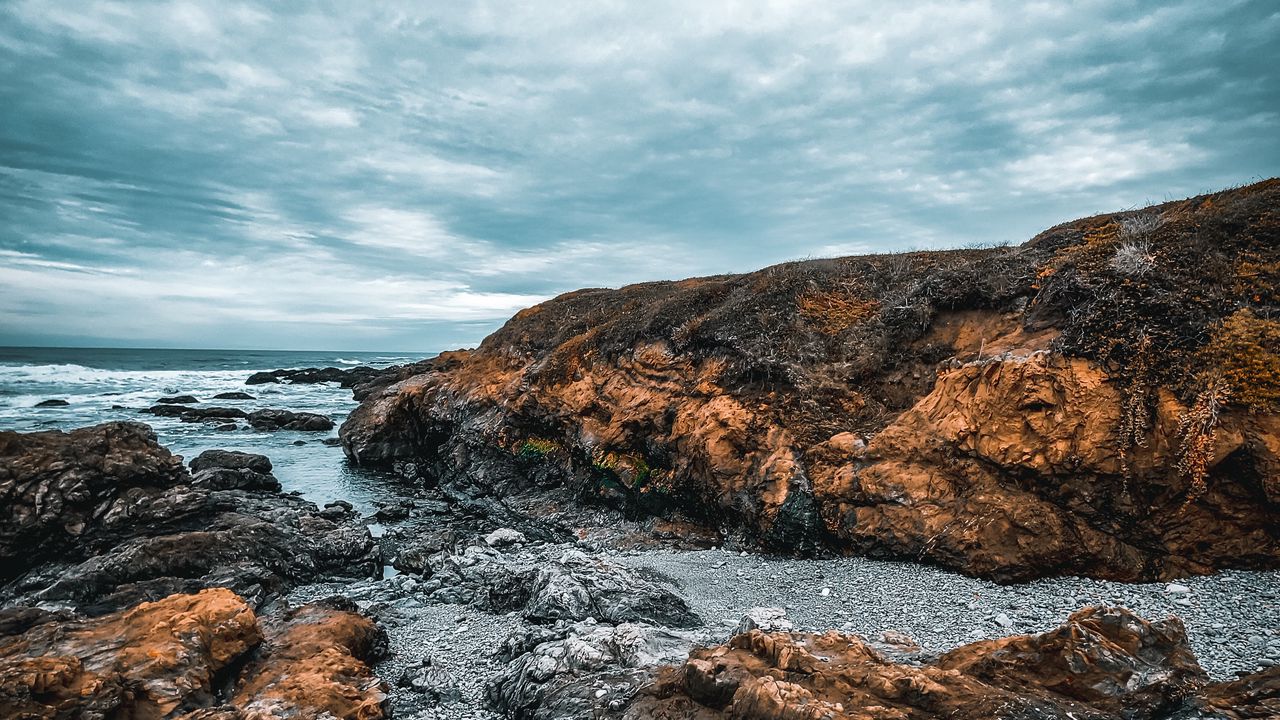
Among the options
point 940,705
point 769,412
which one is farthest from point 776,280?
point 940,705

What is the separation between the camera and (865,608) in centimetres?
1036

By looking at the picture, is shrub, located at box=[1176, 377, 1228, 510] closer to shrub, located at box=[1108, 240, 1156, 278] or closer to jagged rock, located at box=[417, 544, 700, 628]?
shrub, located at box=[1108, 240, 1156, 278]

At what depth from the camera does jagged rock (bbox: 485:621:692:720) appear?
7.40 m

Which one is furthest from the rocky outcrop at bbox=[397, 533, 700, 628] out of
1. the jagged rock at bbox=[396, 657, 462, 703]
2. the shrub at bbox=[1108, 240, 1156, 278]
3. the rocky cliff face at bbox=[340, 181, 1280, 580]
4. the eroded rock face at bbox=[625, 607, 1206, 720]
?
the shrub at bbox=[1108, 240, 1156, 278]

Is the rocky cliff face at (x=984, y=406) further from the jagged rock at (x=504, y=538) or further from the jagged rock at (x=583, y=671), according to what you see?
the jagged rock at (x=583, y=671)

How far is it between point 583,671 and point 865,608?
221 inches

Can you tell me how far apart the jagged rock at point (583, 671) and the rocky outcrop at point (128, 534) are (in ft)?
24.8

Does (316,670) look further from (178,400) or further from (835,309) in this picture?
(178,400)

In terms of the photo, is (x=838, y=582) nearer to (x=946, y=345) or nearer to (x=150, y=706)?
(x=946, y=345)

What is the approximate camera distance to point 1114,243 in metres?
12.9

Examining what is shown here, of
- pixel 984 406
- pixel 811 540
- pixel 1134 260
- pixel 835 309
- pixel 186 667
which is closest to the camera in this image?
pixel 186 667

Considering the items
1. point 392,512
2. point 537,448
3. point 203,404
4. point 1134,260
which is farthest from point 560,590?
point 203,404

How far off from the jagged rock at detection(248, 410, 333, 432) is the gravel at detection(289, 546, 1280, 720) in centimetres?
3007

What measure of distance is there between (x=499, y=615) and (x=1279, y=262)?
1705 centimetres
